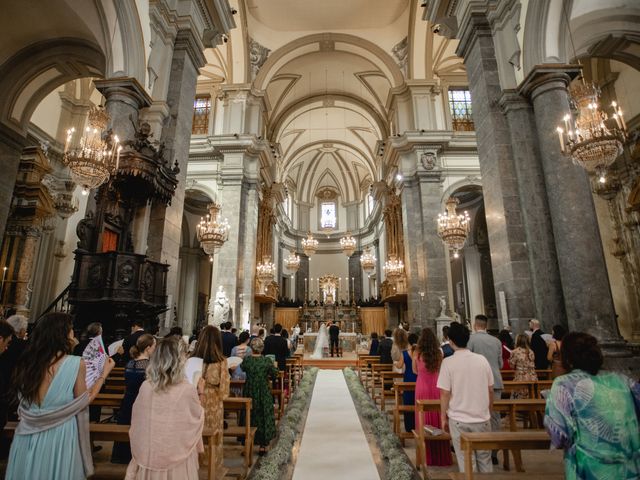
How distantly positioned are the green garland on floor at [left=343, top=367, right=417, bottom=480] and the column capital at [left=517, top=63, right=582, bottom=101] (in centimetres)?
614

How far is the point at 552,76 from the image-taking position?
6.41 m

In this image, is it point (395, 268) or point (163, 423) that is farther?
point (395, 268)

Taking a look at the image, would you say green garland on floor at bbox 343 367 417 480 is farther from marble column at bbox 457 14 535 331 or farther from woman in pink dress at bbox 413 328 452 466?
marble column at bbox 457 14 535 331

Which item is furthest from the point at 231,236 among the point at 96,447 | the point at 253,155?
the point at 96,447

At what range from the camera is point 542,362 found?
549 cm

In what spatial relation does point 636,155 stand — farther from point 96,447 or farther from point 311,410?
→ point 96,447

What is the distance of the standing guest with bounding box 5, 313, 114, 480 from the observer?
6.41 feet

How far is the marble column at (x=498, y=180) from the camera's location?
6.32 m

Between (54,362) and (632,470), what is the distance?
9.53 feet

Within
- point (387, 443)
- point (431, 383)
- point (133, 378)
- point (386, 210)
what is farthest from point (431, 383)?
point (386, 210)

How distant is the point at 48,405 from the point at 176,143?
6527 mm

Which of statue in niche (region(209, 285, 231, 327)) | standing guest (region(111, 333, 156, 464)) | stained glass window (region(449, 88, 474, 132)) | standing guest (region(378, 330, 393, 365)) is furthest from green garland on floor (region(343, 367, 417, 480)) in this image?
stained glass window (region(449, 88, 474, 132))

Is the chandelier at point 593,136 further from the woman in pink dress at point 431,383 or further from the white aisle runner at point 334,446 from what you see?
the white aisle runner at point 334,446

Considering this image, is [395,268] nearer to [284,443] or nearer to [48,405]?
[284,443]
